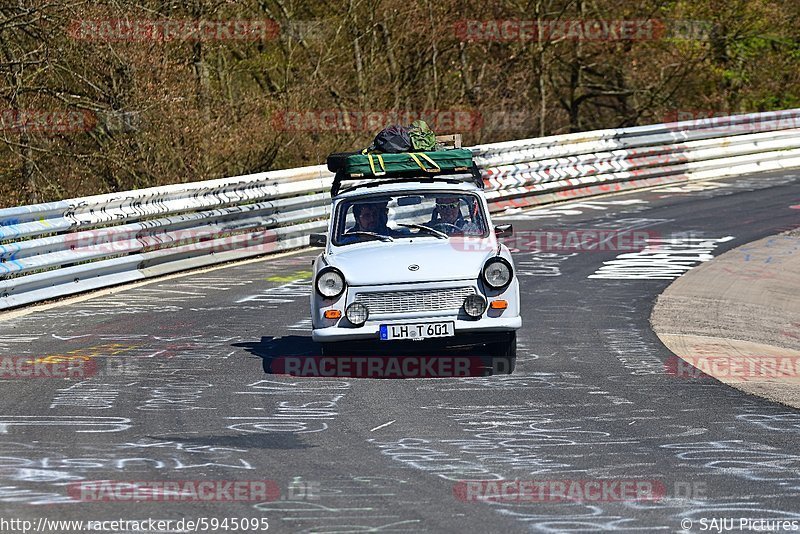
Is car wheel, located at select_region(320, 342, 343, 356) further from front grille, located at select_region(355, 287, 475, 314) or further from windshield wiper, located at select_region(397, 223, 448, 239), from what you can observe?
Answer: windshield wiper, located at select_region(397, 223, 448, 239)

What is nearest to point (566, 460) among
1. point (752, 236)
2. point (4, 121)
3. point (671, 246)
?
point (671, 246)

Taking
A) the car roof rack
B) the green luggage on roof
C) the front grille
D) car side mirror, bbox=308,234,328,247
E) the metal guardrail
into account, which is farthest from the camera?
the metal guardrail

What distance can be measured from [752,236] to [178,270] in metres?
8.89

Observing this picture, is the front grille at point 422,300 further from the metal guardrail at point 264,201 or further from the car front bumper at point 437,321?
the metal guardrail at point 264,201

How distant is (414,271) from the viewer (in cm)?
1038

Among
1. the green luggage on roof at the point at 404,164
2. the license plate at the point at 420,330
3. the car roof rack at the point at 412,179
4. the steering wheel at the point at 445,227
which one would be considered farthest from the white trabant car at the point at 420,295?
the green luggage on roof at the point at 404,164

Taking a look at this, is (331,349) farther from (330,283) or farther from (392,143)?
(392,143)

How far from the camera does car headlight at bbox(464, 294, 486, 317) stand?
10.3 metres

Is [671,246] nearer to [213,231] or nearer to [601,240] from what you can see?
[601,240]

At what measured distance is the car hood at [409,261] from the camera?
34.1 feet

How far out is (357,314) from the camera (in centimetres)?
1040

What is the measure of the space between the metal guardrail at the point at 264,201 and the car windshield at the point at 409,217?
4.79m

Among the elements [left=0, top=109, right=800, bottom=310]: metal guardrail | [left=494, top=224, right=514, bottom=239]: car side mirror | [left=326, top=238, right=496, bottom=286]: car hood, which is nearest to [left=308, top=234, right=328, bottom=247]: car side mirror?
[left=326, top=238, right=496, bottom=286]: car hood

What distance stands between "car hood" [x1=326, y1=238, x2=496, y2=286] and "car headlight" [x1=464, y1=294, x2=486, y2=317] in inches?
7.2
